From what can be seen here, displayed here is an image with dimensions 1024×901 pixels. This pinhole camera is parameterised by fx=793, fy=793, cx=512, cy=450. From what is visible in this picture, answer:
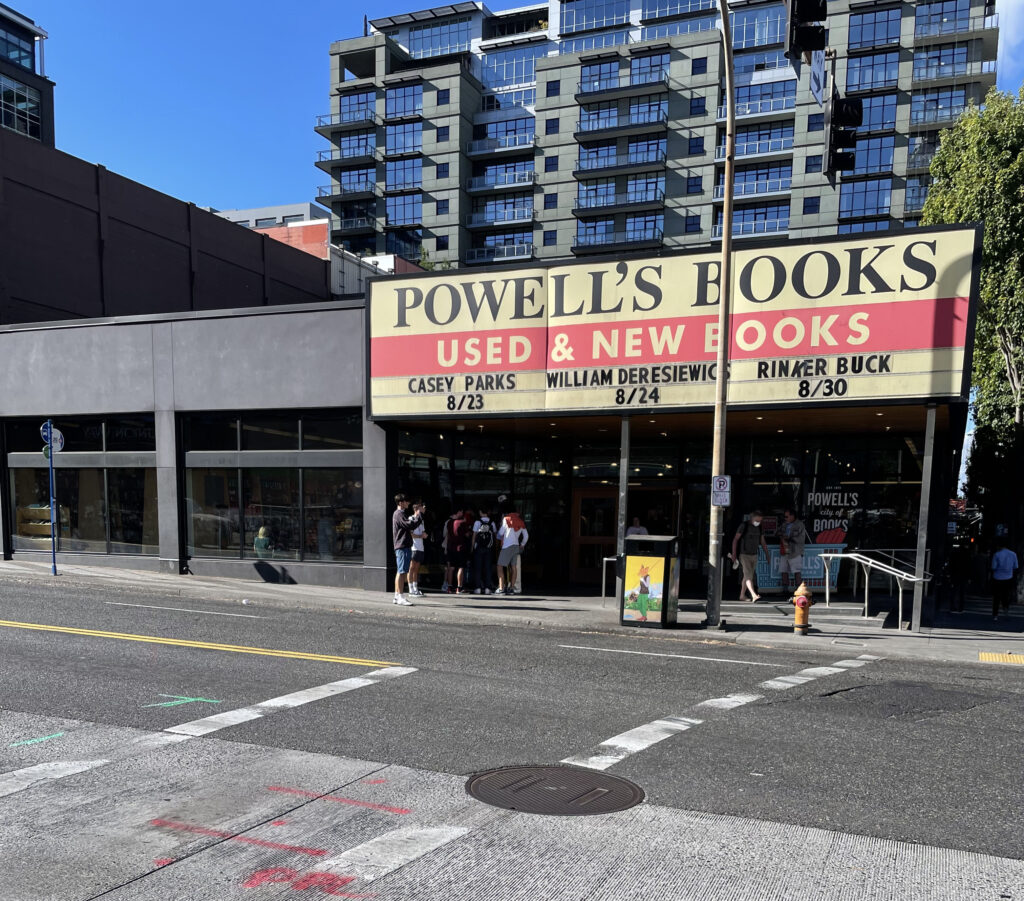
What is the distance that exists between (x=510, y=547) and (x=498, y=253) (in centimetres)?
5750

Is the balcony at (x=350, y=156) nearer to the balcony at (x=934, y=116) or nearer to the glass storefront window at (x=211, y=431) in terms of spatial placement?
the balcony at (x=934, y=116)

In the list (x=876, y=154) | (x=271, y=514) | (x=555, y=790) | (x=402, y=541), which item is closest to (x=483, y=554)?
(x=402, y=541)

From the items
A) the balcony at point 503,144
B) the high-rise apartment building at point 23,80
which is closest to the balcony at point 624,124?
the balcony at point 503,144

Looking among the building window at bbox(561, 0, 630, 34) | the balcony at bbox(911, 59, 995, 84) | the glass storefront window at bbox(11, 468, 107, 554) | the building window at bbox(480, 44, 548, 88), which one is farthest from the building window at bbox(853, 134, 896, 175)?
the glass storefront window at bbox(11, 468, 107, 554)

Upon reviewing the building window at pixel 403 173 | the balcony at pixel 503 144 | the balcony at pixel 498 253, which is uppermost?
the balcony at pixel 503 144

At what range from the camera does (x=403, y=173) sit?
2849 inches

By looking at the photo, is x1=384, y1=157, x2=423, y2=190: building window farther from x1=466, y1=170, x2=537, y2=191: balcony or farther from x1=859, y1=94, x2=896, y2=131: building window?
x1=859, y1=94, x2=896, y2=131: building window

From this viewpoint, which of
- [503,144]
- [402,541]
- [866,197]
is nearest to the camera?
[402,541]

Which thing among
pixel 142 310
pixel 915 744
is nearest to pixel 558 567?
pixel 915 744

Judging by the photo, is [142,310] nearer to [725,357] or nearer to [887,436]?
[725,357]

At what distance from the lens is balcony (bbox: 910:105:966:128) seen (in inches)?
2196

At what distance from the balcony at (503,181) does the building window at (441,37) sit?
48.7ft

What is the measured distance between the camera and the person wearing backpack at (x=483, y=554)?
642 inches

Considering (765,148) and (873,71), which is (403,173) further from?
(873,71)
